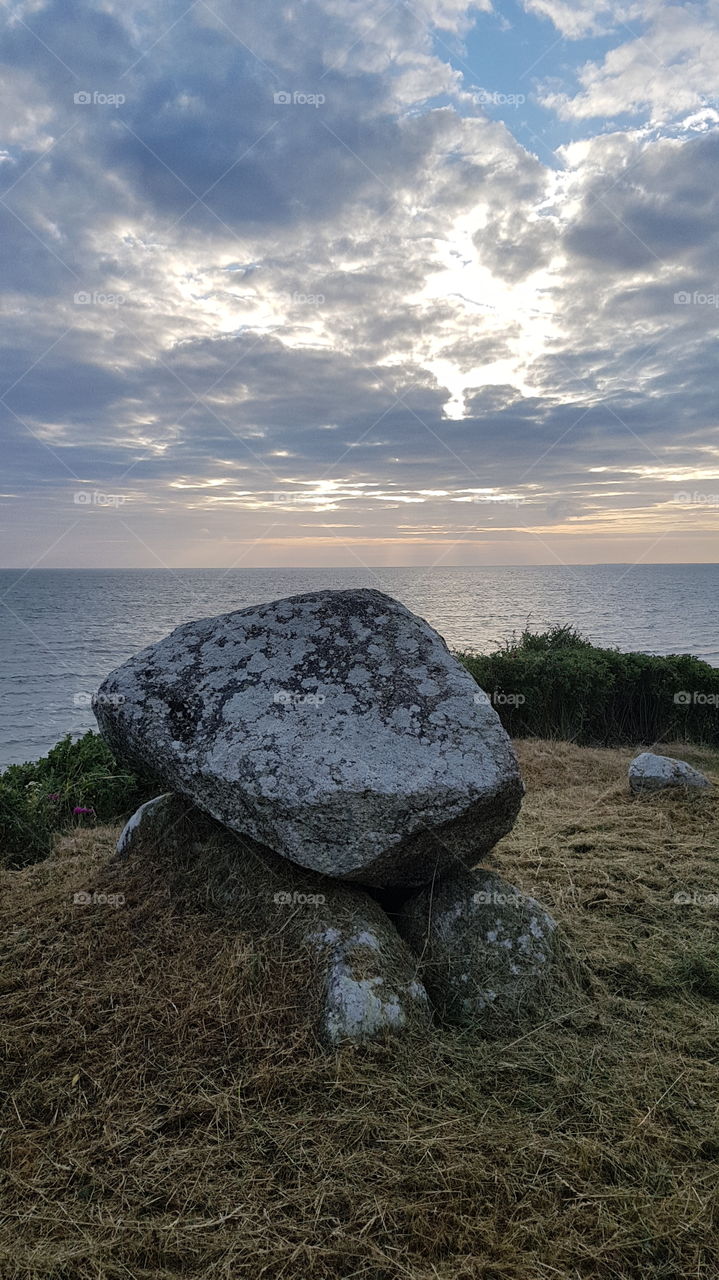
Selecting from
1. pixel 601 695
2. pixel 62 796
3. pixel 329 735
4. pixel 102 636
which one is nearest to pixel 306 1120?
pixel 329 735

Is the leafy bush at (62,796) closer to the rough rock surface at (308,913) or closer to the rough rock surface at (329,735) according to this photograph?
the rough rock surface at (308,913)

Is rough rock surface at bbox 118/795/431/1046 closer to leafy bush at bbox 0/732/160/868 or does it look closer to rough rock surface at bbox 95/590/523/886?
rough rock surface at bbox 95/590/523/886

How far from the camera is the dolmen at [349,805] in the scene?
387cm

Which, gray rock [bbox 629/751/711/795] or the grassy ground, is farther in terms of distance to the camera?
gray rock [bbox 629/751/711/795]

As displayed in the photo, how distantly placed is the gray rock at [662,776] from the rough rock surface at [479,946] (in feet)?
12.3

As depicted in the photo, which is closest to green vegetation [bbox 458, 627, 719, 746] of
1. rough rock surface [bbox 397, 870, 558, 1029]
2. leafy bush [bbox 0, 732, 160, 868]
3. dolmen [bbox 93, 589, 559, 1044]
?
leafy bush [bbox 0, 732, 160, 868]

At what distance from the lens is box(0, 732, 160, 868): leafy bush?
6.23 m

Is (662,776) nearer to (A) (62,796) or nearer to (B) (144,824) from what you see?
(B) (144,824)

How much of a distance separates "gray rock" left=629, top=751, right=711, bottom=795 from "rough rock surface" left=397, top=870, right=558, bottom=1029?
148 inches

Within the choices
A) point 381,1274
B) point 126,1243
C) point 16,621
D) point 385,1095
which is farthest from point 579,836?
point 16,621

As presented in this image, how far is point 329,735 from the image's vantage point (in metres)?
4.26

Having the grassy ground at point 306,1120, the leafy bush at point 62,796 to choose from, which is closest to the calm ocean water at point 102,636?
the leafy bush at point 62,796

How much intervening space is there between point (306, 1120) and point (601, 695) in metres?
9.25

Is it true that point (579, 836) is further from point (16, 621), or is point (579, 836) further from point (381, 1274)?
point (16, 621)
